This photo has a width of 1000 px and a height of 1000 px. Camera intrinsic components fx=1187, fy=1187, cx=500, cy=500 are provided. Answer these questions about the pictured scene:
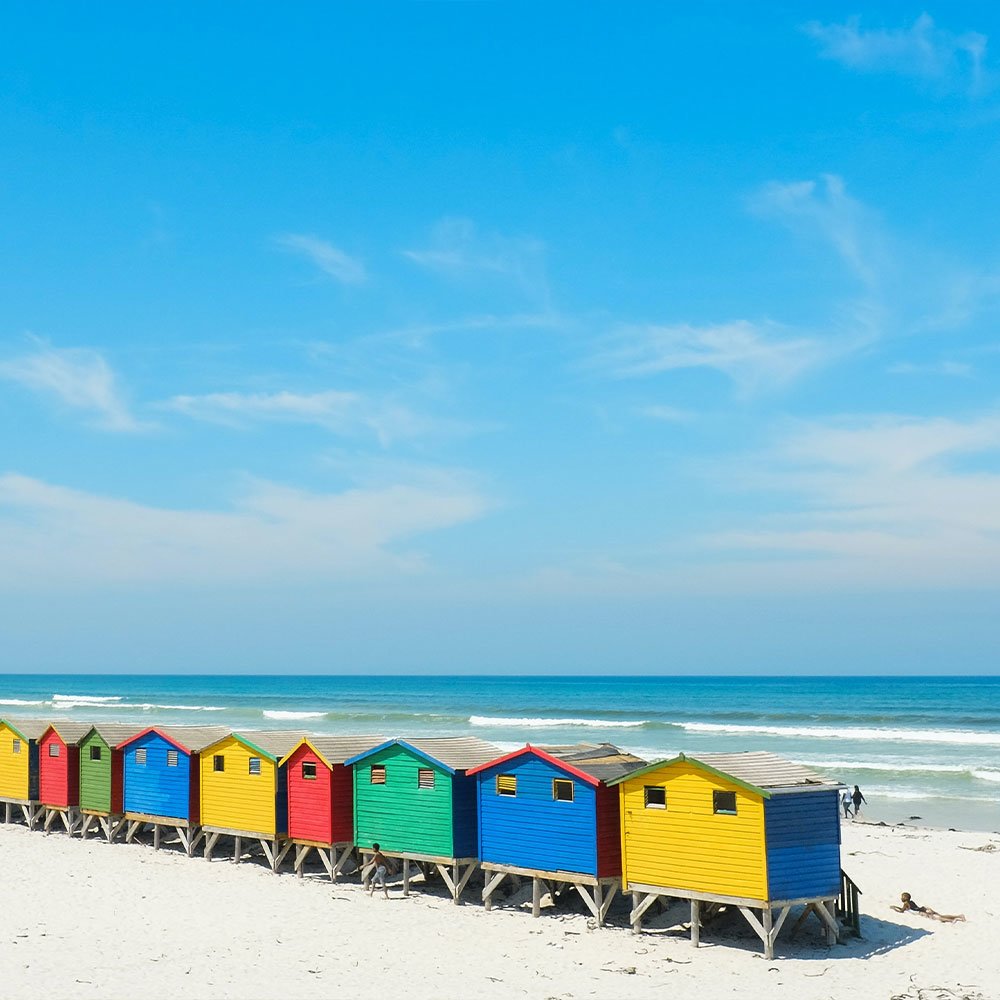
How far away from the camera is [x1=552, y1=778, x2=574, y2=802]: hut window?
2541cm

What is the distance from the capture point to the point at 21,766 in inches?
1560

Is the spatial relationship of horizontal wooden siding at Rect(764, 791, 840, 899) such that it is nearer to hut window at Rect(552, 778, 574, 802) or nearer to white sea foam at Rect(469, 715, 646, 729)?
hut window at Rect(552, 778, 574, 802)

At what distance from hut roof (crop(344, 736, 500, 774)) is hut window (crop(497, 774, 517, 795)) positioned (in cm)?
116

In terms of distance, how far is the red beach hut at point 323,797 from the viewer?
30.0 m

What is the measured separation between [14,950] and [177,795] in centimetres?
1099

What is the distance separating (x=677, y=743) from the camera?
3056 inches

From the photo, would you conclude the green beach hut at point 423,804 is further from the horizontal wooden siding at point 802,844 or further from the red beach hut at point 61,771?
the red beach hut at point 61,771

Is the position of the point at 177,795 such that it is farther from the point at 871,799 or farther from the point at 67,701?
the point at 67,701

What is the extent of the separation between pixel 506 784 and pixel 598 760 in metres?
2.13

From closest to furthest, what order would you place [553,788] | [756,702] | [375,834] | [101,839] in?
[553,788] < [375,834] < [101,839] < [756,702]

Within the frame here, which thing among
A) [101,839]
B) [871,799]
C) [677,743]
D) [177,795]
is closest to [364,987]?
[177,795]

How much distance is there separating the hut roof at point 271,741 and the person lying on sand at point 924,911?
15.3 metres

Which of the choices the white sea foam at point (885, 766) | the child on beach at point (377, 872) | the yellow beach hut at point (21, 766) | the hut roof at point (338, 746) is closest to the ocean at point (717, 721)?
the white sea foam at point (885, 766)

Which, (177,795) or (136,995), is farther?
(177,795)
